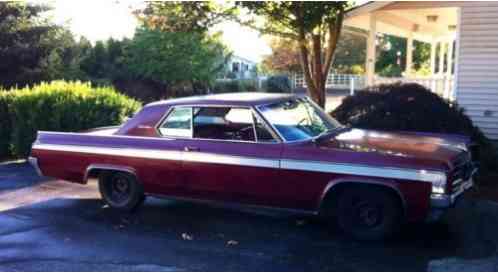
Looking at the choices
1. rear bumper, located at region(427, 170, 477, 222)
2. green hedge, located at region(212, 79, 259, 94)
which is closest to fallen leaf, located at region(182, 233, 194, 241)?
rear bumper, located at region(427, 170, 477, 222)

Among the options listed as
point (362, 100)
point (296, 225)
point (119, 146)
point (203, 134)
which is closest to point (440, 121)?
point (362, 100)

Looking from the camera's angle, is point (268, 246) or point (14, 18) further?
point (14, 18)

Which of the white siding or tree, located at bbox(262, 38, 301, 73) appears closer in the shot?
the white siding

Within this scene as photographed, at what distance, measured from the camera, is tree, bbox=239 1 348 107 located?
9.95 meters

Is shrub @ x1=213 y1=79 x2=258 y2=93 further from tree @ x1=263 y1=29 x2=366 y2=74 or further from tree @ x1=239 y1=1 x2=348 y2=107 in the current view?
tree @ x1=239 y1=1 x2=348 y2=107

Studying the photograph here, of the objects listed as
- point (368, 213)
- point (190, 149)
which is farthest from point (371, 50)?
point (368, 213)

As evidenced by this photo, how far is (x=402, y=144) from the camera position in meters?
5.62

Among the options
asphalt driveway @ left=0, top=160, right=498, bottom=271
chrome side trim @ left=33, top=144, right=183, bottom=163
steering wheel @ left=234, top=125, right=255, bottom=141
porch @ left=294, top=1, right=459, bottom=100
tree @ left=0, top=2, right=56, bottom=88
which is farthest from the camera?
tree @ left=0, top=2, right=56, bottom=88

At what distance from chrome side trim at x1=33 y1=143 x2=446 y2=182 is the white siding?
22.3ft

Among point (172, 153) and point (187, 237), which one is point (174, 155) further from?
point (187, 237)

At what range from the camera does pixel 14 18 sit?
20.8 meters

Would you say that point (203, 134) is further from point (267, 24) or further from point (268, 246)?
point (267, 24)

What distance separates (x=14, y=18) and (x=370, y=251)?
Answer: 19.8 metres

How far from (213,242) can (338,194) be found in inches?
54.6
